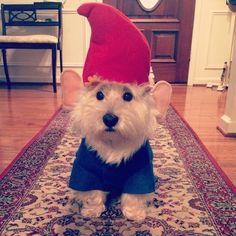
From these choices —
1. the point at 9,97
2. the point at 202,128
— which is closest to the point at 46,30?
the point at 9,97

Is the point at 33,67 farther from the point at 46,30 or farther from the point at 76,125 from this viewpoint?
the point at 76,125

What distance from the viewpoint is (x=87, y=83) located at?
0.99 metres

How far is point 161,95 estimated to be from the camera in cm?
109

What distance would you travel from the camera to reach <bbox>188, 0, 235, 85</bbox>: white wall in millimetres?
3365

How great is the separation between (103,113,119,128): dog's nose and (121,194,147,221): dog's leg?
311 mm

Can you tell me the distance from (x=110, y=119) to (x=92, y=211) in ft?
1.24

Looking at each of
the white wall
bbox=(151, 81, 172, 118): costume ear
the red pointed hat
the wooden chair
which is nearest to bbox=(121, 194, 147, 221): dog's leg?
bbox=(151, 81, 172, 118): costume ear

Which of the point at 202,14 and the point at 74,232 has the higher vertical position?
the point at 202,14

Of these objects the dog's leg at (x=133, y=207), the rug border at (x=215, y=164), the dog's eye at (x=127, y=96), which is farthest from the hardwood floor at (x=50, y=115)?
the dog's eye at (x=127, y=96)

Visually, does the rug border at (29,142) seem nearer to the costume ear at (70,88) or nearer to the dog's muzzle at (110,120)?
the costume ear at (70,88)

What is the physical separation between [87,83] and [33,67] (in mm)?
2727

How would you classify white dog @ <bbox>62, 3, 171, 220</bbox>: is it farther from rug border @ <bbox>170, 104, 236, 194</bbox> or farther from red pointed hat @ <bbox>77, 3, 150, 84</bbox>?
rug border @ <bbox>170, 104, 236, 194</bbox>

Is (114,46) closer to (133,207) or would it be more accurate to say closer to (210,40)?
(133,207)

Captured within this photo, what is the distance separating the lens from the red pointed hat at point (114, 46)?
3.01 feet
